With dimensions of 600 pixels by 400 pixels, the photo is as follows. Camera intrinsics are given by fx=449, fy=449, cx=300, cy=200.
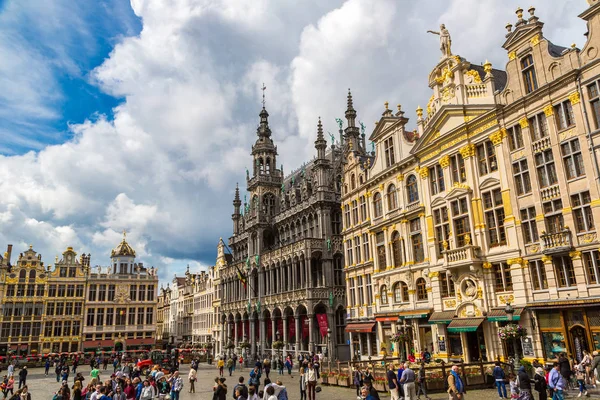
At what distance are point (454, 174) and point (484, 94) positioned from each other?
5.88 m

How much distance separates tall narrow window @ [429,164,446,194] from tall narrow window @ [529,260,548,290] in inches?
353

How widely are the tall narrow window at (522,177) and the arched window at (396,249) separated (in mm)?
11972

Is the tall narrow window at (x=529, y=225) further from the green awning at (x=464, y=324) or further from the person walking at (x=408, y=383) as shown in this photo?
the person walking at (x=408, y=383)

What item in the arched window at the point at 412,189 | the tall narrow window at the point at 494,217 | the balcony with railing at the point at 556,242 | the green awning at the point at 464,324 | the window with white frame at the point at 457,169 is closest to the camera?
the balcony with railing at the point at 556,242

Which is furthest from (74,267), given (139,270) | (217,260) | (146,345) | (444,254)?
(444,254)

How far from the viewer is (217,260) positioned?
85.2 meters

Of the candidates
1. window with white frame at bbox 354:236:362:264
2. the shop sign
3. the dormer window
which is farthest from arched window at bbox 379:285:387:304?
the dormer window

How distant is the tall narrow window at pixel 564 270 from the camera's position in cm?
2462

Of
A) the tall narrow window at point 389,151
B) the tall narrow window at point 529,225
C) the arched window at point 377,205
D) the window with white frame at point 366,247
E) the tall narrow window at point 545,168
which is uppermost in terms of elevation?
the tall narrow window at point 389,151

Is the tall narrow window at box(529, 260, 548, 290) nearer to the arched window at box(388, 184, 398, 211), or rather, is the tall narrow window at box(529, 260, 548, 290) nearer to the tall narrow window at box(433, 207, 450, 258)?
the tall narrow window at box(433, 207, 450, 258)

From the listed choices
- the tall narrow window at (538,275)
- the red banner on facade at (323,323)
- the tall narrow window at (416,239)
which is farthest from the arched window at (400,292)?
the red banner on facade at (323,323)

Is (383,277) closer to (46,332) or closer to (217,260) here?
(217,260)

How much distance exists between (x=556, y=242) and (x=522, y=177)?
4.64 meters

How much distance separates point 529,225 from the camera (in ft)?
88.8
